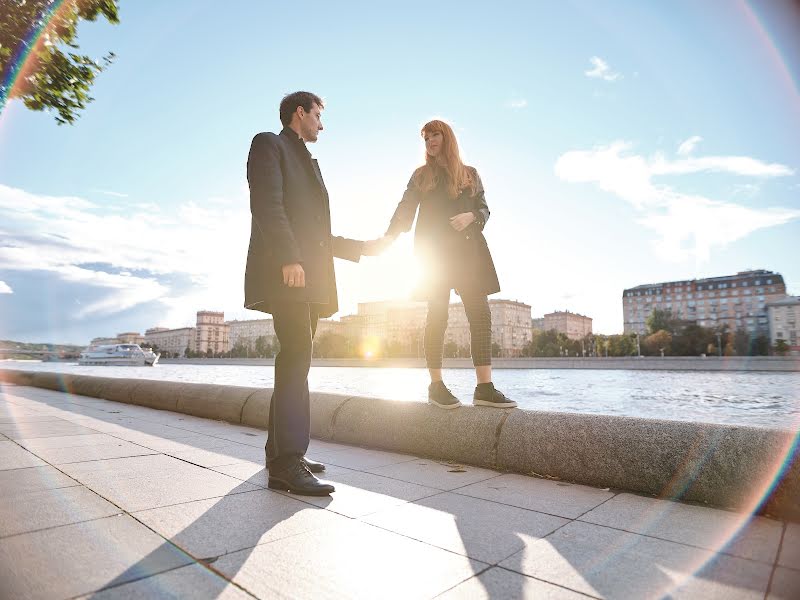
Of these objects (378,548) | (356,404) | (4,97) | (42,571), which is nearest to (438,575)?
(378,548)

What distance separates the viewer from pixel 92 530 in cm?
199

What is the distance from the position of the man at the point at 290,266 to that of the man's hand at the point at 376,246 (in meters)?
0.51

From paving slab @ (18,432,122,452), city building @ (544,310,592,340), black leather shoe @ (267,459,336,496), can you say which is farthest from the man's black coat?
city building @ (544,310,592,340)

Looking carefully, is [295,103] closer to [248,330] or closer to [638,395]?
Result: [638,395]

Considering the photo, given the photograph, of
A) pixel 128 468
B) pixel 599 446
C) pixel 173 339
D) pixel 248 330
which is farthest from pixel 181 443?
pixel 173 339

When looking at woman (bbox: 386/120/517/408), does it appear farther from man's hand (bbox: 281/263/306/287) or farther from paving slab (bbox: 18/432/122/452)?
paving slab (bbox: 18/432/122/452)

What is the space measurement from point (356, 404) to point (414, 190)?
1876 mm

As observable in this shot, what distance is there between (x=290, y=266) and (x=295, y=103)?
1139 millimetres

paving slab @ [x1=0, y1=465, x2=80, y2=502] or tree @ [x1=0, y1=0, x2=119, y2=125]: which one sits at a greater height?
tree @ [x1=0, y1=0, x2=119, y2=125]

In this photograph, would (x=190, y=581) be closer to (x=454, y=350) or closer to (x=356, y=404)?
(x=356, y=404)

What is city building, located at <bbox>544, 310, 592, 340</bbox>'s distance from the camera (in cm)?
16512

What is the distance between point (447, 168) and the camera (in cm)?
400

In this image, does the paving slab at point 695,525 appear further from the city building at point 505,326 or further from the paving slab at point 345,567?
the city building at point 505,326

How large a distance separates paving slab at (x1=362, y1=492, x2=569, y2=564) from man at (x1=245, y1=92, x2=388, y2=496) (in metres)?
0.53
